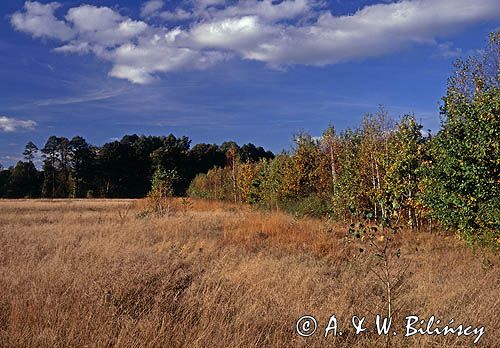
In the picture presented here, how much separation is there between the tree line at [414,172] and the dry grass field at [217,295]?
128 cm

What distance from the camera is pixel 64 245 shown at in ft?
32.6

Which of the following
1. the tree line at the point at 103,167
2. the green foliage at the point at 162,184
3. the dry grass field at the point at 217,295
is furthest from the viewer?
the tree line at the point at 103,167

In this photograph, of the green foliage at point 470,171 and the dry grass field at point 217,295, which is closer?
the dry grass field at point 217,295

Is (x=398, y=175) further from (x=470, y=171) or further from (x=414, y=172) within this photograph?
(x=470, y=171)

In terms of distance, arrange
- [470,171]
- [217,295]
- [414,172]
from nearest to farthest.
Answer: [217,295] → [470,171] → [414,172]

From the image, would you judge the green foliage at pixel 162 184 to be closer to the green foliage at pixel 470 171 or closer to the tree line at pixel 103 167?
the green foliage at pixel 470 171

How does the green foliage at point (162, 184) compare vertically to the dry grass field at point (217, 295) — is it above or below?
above

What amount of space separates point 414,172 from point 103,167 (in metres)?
66.4

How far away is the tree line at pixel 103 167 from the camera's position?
217ft

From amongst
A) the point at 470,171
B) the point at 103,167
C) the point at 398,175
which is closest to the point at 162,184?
the point at 398,175

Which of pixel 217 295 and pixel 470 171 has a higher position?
pixel 470 171

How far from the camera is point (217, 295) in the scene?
5672 millimetres

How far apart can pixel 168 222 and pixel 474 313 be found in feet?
41.0

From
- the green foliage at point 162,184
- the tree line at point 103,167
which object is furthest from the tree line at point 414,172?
the tree line at point 103,167
